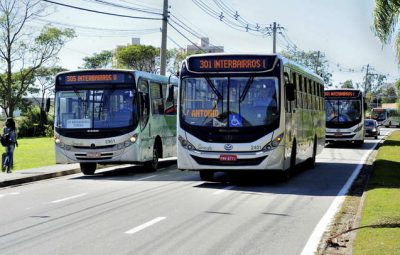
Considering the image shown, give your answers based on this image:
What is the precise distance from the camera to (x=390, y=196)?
1290cm

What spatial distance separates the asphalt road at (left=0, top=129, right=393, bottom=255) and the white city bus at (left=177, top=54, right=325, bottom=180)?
717 mm

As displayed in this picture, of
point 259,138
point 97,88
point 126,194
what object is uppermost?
point 97,88

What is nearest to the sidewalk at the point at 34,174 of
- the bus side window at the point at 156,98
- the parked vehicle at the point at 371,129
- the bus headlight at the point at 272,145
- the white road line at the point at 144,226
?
the bus side window at the point at 156,98

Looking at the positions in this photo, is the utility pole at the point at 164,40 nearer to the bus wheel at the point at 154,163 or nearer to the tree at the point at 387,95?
the bus wheel at the point at 154,163

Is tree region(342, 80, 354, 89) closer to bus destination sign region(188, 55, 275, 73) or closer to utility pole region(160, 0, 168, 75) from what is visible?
utility pole region(160, 0, 168, 75)

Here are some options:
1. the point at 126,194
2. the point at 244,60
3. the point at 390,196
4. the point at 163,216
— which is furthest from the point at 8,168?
the point at 390,196

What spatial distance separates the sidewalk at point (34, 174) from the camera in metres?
17.6

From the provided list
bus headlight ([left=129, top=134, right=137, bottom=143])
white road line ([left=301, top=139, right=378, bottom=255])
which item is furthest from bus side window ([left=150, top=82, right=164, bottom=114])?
white road line ([left=301, top=139, right=378, bottom=255])

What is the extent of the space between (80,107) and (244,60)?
5793 millimetres

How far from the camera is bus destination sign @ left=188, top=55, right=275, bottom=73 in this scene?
625 inches

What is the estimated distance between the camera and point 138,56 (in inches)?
3452

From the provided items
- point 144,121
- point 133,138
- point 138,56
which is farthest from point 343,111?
point 138,56

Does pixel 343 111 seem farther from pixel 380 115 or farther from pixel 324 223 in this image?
pixel 380 115

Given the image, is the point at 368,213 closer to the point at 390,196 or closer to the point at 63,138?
the point at 390,196
